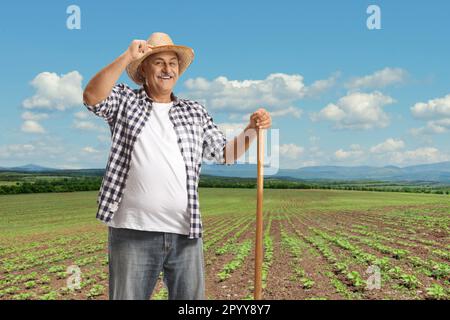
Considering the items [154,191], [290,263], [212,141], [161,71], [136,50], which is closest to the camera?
[136,50]

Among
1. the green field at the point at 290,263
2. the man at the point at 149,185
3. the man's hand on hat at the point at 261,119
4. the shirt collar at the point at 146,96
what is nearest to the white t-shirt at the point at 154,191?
the man at the point at 149,185

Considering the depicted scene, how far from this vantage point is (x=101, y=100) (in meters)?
2.90

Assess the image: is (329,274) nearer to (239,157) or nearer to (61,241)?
(239,157)

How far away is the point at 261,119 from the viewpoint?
10.3ft

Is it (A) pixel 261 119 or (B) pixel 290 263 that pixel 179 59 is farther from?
(B) pixel 290 263

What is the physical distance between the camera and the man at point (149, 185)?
292 cm

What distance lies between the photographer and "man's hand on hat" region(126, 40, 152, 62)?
280cm

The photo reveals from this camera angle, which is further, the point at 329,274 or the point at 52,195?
the point at 52,195

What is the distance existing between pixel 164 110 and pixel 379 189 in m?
57.4

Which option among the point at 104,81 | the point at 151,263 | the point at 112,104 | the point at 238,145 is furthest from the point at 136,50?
the point at 151,263

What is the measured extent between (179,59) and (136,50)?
547mm

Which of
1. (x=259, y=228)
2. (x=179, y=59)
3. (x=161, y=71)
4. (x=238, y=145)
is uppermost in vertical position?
(x=179, y=59)

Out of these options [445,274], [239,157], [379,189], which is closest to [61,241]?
[445,274]
